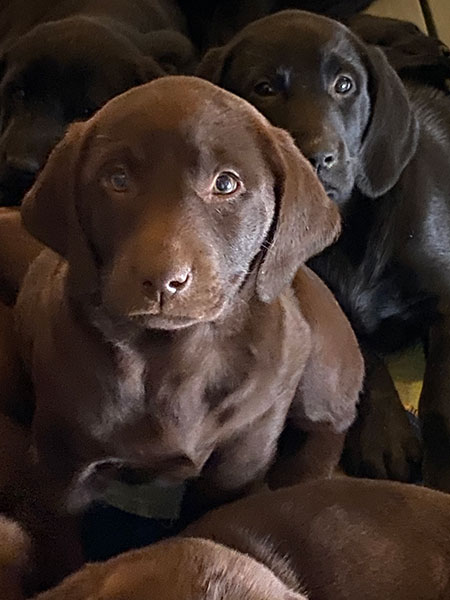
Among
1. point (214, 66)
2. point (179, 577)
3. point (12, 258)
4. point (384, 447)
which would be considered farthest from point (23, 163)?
point (179, 577)

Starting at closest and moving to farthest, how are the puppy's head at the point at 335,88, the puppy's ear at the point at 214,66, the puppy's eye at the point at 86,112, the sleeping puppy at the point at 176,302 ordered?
the sleeping puppy at the point at 176,302, the puppy's head at the point at 335,88, the puppy's ear at the point at 214,66, the puppy's eye at the point at 86,112

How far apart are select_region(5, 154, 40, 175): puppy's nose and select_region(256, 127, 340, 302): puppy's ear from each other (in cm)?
55

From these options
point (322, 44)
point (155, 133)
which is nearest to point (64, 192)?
point (155, 133)

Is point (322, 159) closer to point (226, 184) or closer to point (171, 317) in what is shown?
point (226, 184)

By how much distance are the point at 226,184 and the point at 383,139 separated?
52cm

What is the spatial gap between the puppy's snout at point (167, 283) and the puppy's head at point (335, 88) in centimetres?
51

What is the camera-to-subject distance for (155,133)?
1.25 metres

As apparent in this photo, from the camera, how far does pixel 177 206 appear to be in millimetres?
1231

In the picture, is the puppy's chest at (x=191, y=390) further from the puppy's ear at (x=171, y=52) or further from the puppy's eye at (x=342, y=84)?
the puppy's ear at (x=171, y=52)

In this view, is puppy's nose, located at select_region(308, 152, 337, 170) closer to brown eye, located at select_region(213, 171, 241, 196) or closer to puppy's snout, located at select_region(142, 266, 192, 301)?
brown eye, located at select_region(213, 171, 241, 196)

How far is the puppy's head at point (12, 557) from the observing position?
1.35 meters

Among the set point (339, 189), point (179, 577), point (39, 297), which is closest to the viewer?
point (179, 577)

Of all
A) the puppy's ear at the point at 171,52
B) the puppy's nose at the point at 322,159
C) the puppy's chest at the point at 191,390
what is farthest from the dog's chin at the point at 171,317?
the puppy's ear at the point at 171,52

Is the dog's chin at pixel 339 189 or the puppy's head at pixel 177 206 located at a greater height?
the puppy's head at pixel 177 206
